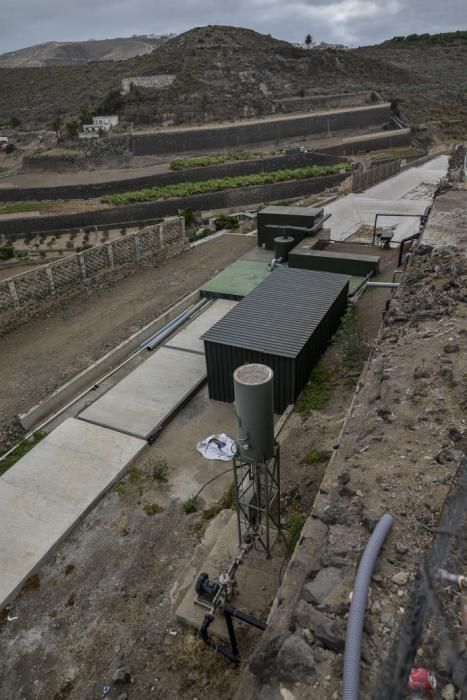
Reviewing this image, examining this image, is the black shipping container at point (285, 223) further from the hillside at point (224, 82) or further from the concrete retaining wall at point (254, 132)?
the hillside at point (224, 82)

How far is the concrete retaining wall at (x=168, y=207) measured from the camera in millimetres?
40125

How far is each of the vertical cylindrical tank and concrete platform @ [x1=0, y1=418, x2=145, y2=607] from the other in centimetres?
466

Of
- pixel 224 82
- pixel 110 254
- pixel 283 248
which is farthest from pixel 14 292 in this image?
pixel 224 82

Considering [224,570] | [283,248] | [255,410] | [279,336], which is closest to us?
[255,410]

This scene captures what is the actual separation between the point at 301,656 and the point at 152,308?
51.9 ft

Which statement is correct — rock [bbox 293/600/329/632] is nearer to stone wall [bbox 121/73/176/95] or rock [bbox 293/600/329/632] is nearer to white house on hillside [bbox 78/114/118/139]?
white house on hillside [bbox 78/114/118/139]

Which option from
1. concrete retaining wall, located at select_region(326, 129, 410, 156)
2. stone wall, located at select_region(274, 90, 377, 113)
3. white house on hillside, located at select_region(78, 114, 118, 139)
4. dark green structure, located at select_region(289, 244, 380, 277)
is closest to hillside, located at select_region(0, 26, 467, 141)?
stone wall, located at select_region(274, 90, 377, 113)

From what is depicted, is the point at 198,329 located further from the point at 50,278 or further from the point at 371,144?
the point at 371,144

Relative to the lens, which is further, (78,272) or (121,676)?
(78,272)

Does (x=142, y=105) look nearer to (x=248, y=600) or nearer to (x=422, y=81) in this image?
(x=422, y=81)

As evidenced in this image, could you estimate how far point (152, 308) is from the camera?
18.8 meters

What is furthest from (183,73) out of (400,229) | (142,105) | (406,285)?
(406,285)

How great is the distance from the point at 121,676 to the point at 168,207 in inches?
1581

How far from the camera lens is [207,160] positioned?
53.5m
